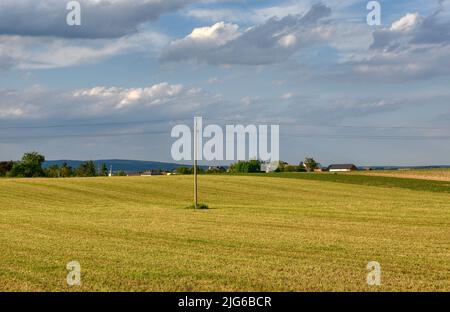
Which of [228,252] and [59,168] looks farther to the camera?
[59,168]

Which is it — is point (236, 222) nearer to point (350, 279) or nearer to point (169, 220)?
point (169, 220)

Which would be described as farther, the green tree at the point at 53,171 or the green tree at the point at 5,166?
the green tree at the point at 5,166

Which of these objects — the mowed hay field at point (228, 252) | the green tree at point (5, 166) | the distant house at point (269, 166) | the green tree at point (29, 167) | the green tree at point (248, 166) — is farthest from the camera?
the green tree at point (5, 166)

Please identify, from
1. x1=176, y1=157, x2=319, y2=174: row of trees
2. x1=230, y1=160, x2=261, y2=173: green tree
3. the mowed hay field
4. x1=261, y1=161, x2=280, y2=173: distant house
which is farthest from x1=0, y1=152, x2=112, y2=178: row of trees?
the mowed hay field

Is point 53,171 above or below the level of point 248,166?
below

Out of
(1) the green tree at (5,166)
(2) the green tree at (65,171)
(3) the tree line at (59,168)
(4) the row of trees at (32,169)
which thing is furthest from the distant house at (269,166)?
(1) the green tree at (5,166)

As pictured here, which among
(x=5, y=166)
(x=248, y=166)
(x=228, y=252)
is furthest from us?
(x=5, y=166)

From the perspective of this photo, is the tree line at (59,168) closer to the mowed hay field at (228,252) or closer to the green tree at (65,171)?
the green tree at (65,171)

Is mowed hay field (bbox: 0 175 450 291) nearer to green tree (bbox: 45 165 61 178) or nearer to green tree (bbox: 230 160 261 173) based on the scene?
green tree (bbox: 230 160 261 173)

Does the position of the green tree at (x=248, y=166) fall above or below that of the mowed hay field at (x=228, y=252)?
above

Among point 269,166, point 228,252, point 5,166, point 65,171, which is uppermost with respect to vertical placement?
point 5,166

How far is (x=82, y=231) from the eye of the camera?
30.5 metres

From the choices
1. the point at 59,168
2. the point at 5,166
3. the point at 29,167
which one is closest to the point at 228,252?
the point at 29,167

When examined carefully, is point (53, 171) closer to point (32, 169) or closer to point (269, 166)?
point (32, 169)
